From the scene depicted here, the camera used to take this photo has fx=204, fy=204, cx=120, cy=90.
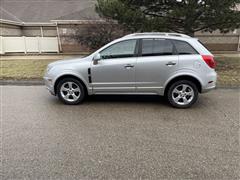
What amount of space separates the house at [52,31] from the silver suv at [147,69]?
36.7ft

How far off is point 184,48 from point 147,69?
3.33 ft

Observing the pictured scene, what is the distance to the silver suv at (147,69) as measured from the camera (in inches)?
191

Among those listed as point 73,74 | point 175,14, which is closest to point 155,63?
point 73,74

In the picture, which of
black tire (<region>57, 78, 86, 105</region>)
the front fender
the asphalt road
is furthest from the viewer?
black tire (<region>57, 78, 86, 105</region>)

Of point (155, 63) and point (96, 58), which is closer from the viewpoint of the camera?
point (155, 63)

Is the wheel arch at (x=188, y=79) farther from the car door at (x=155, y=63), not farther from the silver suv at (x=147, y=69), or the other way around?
the car door at (x=155, y=63)

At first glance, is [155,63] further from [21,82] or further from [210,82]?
[21,82]

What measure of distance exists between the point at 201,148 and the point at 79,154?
1.88 m

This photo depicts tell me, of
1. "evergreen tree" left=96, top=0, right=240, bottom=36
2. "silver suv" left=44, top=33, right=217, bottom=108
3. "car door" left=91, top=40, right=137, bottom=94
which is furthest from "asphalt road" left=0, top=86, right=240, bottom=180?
"evergreen tree" left=96, top=0, right=240, bottom=36

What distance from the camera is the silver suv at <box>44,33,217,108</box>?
4840mm

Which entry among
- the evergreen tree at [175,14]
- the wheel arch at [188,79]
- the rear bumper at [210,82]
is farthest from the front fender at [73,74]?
the evergreen tree at [175,14]

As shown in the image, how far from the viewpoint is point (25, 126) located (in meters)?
4.00

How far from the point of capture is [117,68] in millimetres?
4969

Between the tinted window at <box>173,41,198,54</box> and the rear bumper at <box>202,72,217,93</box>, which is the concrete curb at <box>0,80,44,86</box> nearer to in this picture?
the tinted window at <box>173,41,198,54</box>
